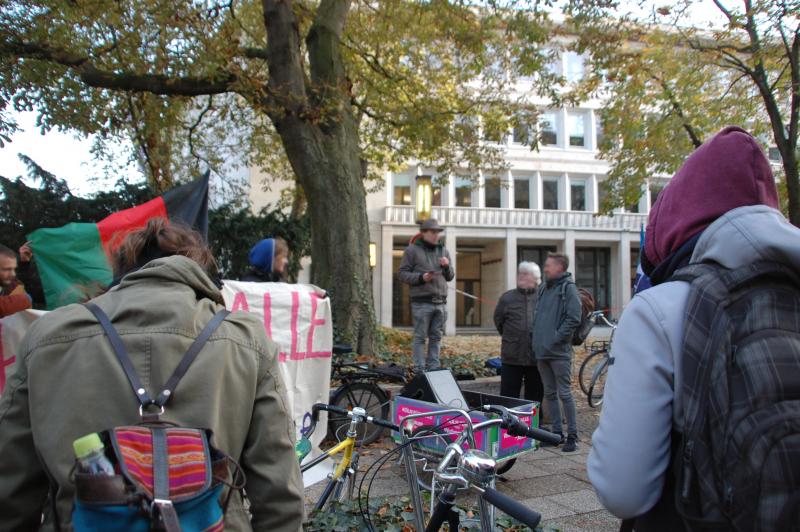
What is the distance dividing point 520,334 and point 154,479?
564 centimetres

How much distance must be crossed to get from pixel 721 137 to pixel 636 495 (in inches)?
38.5

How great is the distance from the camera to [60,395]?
54.8 inches

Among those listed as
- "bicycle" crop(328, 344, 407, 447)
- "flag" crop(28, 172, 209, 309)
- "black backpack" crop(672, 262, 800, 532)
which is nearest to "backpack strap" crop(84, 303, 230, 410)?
"black backpack" crop(672, 262, 800, 532)

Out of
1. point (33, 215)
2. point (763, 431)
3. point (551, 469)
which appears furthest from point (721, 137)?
point (33, 215)

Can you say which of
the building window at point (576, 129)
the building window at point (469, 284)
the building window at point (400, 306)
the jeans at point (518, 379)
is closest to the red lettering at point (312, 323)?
the jeans at point (518, 379)

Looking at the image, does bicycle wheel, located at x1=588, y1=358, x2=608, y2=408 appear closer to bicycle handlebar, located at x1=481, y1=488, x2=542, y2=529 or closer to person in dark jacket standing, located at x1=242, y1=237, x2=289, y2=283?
person in dark jacket standing, located at x1=242, y1=237, x2=289, y2=283

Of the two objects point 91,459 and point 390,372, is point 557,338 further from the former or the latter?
point 91,459

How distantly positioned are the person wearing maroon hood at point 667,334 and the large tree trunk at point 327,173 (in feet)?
23.4

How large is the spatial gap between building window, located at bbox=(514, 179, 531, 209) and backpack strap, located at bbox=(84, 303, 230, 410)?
2968 centimetres

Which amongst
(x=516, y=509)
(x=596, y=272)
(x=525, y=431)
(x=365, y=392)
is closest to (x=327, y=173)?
(x=365, y=392)

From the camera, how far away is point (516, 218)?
29.4 metres

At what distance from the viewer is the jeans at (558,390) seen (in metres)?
5.96

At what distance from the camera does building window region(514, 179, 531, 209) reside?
30281mm

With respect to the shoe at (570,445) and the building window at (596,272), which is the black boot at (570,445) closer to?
the shoe at (570,445)
